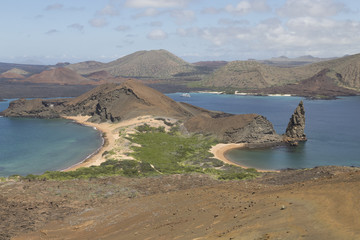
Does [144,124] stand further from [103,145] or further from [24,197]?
[24,197]

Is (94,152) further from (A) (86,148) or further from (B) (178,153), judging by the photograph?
(B) (178,153)

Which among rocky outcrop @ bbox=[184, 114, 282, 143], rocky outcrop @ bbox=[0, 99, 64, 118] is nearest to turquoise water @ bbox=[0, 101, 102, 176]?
rocky outcrop @ bbox=[0, 99, 64, 118]

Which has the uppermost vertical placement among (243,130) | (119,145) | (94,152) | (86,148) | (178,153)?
(243,130)

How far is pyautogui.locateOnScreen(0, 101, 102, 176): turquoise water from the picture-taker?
6159cm

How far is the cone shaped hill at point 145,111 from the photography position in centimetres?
8288

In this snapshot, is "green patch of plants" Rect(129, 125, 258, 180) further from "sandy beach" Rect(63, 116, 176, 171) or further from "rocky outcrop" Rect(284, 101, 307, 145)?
"rocky outcrop" Rect(284, 101, 307, 145)

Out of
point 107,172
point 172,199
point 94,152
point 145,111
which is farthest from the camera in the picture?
point 145,111

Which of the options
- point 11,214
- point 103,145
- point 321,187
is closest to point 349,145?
point 103,145

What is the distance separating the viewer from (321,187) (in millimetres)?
23078

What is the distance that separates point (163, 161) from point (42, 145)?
3650 centimetres

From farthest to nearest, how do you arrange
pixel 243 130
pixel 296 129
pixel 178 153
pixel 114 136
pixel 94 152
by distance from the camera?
1. pixel 296 129
2. pixel 114 136
3. pixel 243 130
4. pixel 94 152
5. pixel 178 153

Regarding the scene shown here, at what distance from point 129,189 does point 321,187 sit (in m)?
21.3

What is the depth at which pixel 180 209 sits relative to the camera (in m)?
26.8

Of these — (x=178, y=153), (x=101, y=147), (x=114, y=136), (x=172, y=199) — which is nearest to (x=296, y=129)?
(x=178, y=153)
